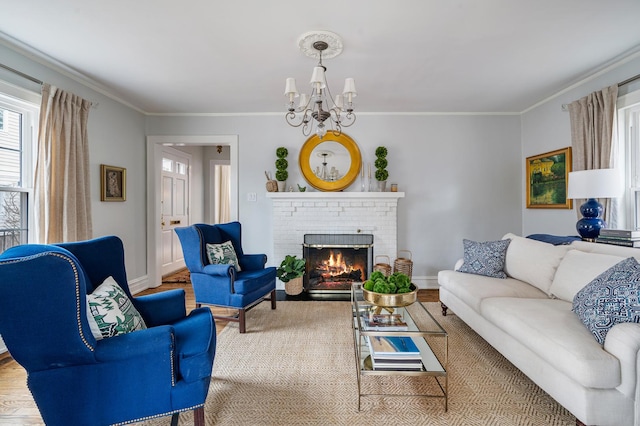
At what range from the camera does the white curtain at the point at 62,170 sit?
8.69 feet

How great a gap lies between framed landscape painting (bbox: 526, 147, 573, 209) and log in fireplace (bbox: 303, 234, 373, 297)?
89.1 inches

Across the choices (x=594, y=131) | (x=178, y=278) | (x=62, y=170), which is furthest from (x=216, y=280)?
(x=594, y=131)

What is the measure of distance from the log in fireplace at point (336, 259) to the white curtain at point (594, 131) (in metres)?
2.47

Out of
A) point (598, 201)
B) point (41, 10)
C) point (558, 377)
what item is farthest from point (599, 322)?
point (41, 10)

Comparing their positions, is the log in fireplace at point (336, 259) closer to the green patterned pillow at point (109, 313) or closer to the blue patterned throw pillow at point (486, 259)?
the blue patterned throw pillow at point (486, 259)

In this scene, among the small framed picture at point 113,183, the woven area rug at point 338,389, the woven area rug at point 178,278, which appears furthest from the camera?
the woven area rug at point 178,278

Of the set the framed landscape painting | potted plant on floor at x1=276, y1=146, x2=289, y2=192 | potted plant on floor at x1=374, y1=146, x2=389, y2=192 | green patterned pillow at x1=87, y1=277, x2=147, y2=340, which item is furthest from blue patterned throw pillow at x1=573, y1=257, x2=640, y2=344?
potted plant on floor at x1=276, y1=146, x2=289, y2=192

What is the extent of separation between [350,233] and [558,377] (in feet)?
9.37

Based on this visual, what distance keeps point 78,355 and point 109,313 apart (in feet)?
0.82

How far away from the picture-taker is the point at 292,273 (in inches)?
152

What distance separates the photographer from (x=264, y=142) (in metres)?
4.33

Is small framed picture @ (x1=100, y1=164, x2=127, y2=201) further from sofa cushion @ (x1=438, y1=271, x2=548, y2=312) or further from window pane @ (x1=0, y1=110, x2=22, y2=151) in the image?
sofa cushion @ (x1=438, y1=271, x2=548, y2=312)

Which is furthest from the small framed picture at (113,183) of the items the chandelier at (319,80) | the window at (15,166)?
the chandelier at (319,80)

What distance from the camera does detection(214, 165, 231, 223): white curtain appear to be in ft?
21.1
